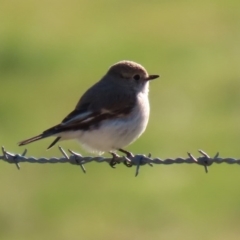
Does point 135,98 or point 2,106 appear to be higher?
point 135,98

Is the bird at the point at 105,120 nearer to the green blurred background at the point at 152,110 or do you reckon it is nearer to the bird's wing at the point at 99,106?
the bird's wing at the point at 99,106

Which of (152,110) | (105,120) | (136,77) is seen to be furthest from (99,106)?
(152,110)

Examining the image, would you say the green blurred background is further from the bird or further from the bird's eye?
the bird

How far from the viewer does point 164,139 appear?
19.0 meters

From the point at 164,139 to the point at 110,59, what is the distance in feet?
17.9

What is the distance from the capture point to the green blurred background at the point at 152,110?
14945 mm

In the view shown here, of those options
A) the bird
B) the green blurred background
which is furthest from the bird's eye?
the green blurred background

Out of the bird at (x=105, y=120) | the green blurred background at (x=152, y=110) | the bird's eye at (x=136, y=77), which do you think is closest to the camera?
the bird at (x=105, y=120)

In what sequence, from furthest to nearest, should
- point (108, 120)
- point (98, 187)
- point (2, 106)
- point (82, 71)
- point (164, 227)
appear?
point (82, 71)
point (2, 106)
point (98, 187)
point (164, 227)
point (108, 120)

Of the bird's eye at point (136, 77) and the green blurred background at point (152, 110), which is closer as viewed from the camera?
the bird's eye at point (136, 77)

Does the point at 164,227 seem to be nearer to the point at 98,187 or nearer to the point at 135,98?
the point at 98,187

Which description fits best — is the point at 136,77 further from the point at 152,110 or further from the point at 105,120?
the point at 152,110

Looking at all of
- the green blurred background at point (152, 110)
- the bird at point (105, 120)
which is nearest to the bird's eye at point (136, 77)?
the bird at point (105, 120)

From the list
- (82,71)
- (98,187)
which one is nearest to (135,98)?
(98,187)
